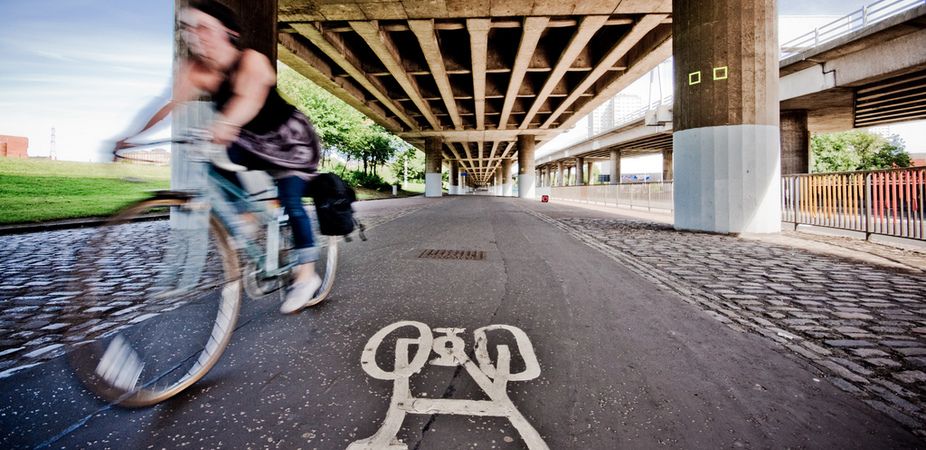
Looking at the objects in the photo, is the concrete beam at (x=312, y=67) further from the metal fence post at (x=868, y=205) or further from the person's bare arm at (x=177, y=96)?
the metal fence post at (x=868, y=205)

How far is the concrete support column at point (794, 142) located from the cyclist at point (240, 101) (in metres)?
30.5

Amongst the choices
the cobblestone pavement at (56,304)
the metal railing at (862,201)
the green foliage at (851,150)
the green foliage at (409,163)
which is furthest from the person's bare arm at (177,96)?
the green foliage at (851,150)

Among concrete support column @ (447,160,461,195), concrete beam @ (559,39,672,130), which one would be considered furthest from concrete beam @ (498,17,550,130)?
concrete support column @ (447,160,461,195)

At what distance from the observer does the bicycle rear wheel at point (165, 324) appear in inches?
83.3

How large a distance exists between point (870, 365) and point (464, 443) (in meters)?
2.80

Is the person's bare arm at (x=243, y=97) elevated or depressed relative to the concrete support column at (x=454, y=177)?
depressed

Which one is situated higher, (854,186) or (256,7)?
(256,7)

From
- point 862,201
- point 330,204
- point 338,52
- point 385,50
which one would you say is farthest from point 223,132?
point 338,52

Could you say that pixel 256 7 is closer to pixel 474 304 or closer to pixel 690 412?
pixel 474 304

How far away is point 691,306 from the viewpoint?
3.96m

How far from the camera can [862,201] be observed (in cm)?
856

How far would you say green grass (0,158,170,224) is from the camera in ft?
8.20

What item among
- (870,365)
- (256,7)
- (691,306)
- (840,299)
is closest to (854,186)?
(840,299)

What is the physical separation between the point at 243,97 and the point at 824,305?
17.7 feet
